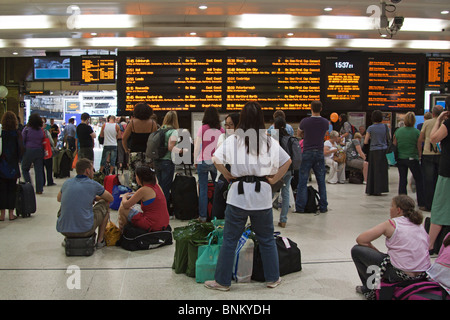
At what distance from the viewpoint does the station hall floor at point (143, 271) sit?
3.74 metres

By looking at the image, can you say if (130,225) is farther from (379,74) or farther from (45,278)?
(379,74)

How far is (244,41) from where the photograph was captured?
10.9 m

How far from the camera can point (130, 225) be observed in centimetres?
525

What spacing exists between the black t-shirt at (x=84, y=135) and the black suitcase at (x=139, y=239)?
5140 millimetres

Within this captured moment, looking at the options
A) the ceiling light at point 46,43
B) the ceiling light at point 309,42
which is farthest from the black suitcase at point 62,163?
the ceiling light at point 309,42

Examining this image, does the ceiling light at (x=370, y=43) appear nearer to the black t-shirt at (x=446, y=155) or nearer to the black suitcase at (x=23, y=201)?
the black t-shirt at (x=446, y=155)

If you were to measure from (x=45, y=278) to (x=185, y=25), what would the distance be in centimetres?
660

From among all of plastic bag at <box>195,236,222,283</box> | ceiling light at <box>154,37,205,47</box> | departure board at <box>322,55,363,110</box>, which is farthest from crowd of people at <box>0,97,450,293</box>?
ceiling light at <box>154,37,205,47</box>

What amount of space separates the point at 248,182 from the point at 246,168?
117 millimetres

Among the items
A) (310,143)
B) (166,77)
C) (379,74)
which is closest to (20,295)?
(310,143)

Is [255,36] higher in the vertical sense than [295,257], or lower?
higher

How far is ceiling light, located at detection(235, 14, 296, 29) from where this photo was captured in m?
8.73

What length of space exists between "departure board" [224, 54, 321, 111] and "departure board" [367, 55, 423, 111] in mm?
1586

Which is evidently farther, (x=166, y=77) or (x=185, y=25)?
(x=166, y=77)
